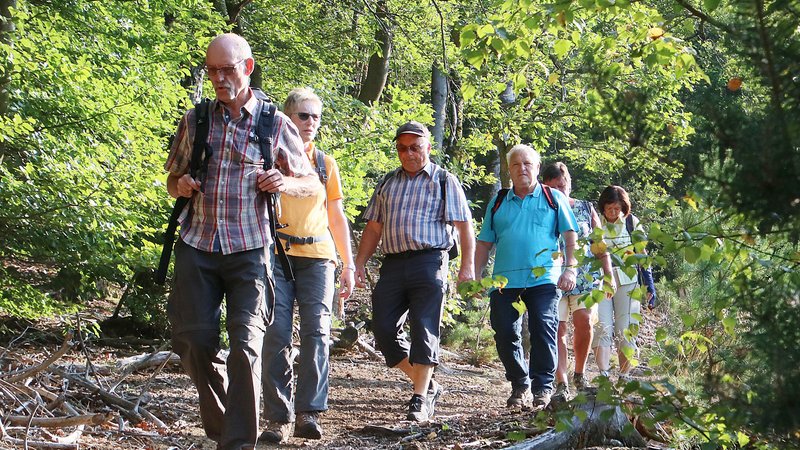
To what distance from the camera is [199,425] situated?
714 centimetres

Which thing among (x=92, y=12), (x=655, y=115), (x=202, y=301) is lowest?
(x=202, y=301)

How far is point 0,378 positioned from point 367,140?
7147mm

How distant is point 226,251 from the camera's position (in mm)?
5273

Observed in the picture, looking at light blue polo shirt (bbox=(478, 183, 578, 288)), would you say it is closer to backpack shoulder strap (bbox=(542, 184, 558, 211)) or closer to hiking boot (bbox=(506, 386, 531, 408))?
backpack shoulder strap (bbox=(542, 184, 558, 211))

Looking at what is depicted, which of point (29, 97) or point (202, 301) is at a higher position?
point (29, 97)

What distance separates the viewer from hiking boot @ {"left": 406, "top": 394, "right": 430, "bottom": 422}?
729 centimetres

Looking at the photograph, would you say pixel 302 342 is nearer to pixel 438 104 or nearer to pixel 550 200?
pixel 550 200

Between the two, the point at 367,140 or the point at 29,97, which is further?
the point at 367,140

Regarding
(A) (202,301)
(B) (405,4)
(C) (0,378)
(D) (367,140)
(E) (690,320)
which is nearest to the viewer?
(E) (690,320)

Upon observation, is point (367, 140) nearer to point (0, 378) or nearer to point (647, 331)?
point (0, 378)

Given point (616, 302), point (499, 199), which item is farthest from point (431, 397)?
point (616, 302)

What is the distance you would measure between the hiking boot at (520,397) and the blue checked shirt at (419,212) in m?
1.31

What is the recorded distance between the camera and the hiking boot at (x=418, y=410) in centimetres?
729

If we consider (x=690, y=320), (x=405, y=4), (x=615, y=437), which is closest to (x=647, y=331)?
(x=405, y=4)
